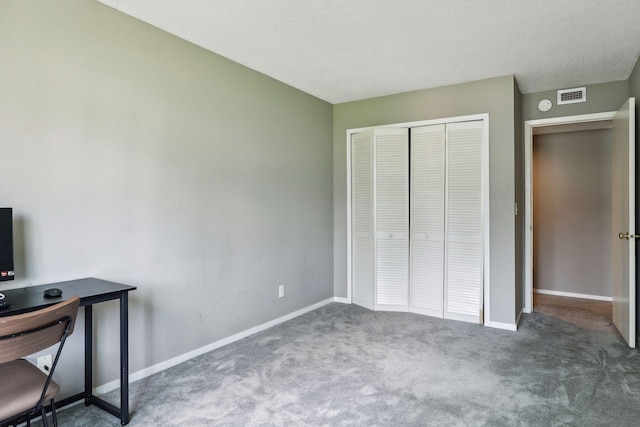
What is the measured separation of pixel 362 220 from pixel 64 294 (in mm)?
3108

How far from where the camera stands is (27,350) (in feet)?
4.78

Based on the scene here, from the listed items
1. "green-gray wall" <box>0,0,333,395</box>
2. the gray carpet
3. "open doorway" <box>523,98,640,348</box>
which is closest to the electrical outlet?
"green-gray wall" <box>0,0,333,395</box>

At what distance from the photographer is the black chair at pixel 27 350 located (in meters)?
1.39

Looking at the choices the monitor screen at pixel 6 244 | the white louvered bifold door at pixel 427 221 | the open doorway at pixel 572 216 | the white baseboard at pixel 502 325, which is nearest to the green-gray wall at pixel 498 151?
the white baseboard at pixel 502 325

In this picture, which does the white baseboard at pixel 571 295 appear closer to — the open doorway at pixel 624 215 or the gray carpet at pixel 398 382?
the open doorway at pixel 624 215

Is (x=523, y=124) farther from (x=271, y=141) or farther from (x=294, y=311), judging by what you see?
(x=294, y=311)

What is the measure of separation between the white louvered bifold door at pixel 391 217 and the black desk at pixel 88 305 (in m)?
2.81

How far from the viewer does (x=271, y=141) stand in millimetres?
3660

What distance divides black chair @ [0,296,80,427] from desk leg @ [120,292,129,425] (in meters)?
0.36

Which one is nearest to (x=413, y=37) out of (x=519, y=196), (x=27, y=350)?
(x=519, y=196)

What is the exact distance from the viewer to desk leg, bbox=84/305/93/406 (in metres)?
2.21

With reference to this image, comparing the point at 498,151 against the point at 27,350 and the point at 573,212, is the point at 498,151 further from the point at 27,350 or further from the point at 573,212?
the point at 27,350

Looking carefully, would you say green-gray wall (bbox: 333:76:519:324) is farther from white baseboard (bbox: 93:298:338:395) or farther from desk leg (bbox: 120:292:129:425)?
desk leg (bbox: 120:292:129:425)

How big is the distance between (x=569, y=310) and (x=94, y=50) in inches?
199
